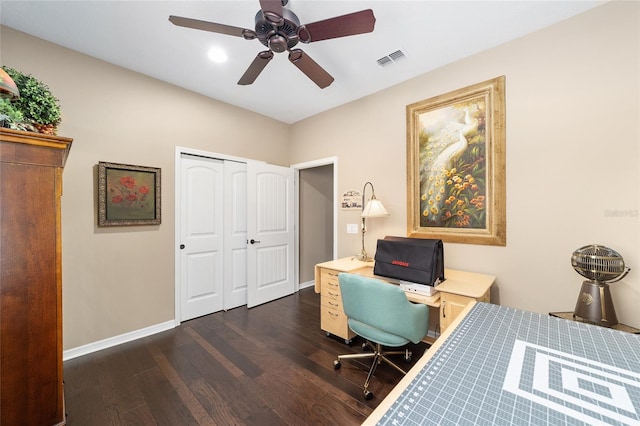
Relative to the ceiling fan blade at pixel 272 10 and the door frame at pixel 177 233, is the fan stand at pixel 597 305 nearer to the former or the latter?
the ceiling fan blade at pixel 272 10

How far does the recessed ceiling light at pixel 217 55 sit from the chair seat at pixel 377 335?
2.67 metres

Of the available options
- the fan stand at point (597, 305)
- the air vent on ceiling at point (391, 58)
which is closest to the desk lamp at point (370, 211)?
the air vent on ceiling at point (391, 58)

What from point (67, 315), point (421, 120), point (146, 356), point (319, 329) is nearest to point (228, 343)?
point (146, 356)

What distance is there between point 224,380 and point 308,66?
259cm

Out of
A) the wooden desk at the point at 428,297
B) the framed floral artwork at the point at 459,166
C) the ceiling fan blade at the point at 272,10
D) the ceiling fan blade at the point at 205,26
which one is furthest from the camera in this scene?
the framed floral artwork at the point at 459,166

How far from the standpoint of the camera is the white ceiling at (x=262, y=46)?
1.81 metres

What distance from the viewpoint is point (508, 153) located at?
7.20 ft

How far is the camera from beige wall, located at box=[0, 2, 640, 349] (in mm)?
1779

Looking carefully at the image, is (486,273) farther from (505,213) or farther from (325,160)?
(325,160)

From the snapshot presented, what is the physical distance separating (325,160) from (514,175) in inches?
88.7

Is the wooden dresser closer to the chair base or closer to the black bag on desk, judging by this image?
the chair base

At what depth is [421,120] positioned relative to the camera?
2.69 m

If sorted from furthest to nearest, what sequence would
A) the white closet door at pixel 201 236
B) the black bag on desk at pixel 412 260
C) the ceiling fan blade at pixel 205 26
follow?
the white closet door at pixel 201 236, the black bag on desk at pixel 412 260, the ceiling fan blade at pixel 205 26

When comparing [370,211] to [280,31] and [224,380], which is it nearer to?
[280,31]
